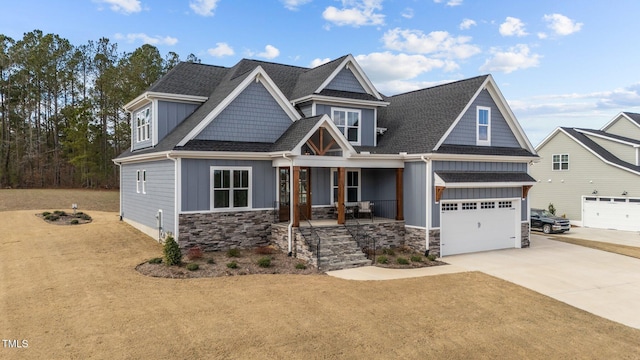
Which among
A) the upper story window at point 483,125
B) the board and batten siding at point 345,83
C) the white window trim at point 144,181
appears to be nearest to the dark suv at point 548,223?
the upper story window at point 483,125

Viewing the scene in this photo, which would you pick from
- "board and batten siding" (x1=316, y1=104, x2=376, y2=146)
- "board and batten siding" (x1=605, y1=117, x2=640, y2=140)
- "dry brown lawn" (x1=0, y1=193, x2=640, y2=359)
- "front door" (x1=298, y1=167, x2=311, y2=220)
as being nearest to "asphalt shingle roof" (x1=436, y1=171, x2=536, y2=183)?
"board and batten siding" (x1=316, y1=104, x2=376, y2=146)

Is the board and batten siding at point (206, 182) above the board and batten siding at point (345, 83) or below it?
below

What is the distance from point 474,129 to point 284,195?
881 cm

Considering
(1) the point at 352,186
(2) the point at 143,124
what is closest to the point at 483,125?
(1) the point at 352,186

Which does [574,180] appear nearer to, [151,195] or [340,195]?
[340,195]

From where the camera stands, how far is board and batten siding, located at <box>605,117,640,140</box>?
31.8 metres

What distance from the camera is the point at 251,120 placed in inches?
673

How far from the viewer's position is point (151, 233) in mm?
18516

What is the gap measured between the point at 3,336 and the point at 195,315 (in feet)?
11.2

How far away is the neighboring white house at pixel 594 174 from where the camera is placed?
27.2 m

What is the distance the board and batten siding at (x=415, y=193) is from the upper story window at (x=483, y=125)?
3.64m

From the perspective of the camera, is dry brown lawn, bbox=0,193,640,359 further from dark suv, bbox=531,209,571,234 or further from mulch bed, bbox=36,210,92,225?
dark suv, bbox=531,209,571,234

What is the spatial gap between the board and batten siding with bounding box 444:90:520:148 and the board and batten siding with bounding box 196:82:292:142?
23.4 feet

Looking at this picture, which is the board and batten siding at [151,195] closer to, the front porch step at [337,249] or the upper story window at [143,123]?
the upper story window at [143,123]
